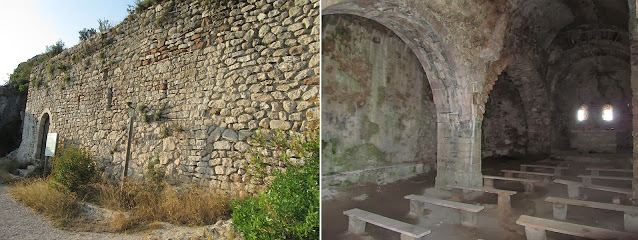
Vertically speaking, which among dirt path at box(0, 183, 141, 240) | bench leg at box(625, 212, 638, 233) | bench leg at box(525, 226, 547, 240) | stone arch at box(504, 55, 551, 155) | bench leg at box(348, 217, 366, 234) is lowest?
dirt path at box(0, 183, 141, 240)

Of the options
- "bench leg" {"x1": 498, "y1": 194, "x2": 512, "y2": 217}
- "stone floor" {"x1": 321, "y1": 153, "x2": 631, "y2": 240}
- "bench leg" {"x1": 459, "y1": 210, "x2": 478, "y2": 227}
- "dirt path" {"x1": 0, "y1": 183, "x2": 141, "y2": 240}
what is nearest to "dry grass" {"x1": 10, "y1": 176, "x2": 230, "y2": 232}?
"dirt path" {"x1": 0, "y1": 183, "x2": 141, "y2": 240}

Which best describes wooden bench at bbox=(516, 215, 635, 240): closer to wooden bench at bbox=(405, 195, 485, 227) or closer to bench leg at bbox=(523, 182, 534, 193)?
wooden bench at bbox=(405, 195, 485, 227)

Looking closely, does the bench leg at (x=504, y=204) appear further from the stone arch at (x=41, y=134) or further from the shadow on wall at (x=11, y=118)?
the shadow on wall at (x=11, y=118)

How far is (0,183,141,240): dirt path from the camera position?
3.96m

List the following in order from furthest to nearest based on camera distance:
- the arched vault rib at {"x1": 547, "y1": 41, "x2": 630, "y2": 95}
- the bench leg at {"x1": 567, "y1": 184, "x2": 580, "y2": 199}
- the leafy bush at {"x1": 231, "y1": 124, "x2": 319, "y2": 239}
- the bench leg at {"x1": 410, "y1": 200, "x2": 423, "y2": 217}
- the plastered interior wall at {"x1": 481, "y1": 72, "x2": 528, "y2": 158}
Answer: the plastered interior wall at {"x1": 481, "y1": 72, "x2": 528, "y2": 158} → the arched vault rib at {"x1": 547, "y1": 41, "x2": 630, "y2": 95} → the bench leg at {"x1": 567, "y1": 184, "x2": 580, "y2": 199} → the bench leg at {"x1": 410, "y1": 200, "x2": 423, "y2": 217} → the leafy bush at {"x1": 231, "y1": 124, "x2": 319, "y2": 239}

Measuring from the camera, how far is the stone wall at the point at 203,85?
427 cm

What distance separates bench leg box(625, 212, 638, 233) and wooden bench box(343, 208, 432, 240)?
2.08 meters

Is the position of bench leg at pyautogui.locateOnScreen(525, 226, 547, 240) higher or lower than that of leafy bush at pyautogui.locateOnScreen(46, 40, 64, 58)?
lower

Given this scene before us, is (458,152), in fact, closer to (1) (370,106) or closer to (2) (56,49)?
(1) (370,106)

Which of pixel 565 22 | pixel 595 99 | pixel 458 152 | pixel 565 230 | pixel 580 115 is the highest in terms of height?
pixel 565 22

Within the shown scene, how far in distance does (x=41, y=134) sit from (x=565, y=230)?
11.8 metres

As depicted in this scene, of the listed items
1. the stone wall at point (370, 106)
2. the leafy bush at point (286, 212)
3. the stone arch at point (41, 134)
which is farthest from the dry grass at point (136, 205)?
the stone arch at point (41, 134)

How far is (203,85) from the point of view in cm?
509

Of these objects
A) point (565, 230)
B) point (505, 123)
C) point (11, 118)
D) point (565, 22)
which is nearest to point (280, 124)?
point (565, 230)
